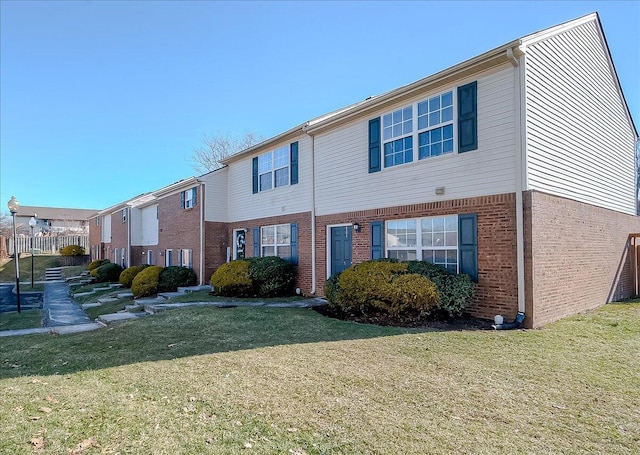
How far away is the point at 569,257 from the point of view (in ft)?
29.5

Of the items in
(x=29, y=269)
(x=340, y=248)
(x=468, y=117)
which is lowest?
(x=29, y=269)

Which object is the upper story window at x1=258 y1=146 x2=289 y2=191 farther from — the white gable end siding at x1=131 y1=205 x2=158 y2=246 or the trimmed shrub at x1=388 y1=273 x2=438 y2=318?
the white gable end siding at x1=131 y1=205 x2=158 y2=246

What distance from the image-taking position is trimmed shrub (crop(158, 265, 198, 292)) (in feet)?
54.3

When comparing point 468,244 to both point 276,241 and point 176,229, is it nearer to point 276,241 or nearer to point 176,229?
point 276,241

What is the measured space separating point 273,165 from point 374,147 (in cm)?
554

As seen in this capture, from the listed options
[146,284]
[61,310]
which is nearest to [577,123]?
[146,284]

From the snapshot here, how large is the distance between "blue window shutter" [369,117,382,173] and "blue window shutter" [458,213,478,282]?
9.94 feet

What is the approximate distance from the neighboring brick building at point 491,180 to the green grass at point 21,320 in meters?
7.91

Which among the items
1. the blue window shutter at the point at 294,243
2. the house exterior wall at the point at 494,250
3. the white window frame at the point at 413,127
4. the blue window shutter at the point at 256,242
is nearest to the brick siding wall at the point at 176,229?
the blue window shutter at the point at 256,242

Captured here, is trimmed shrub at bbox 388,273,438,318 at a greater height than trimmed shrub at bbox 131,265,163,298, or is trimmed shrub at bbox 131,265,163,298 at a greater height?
trimmed shrub at bbox 388,273,438,318

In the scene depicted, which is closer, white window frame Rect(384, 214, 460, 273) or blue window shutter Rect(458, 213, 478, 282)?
blue window shutter Rect(458, 213, 478, 282)

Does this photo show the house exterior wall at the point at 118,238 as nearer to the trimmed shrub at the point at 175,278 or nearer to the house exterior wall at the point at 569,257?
the trimmed shrub at the point at 175,278

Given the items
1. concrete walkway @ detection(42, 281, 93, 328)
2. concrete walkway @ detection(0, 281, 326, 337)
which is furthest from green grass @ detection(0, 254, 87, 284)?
concrete walkway @ detection(0, 281, 326, 337)

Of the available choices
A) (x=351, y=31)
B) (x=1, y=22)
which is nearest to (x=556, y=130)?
(x=351, y=31)
